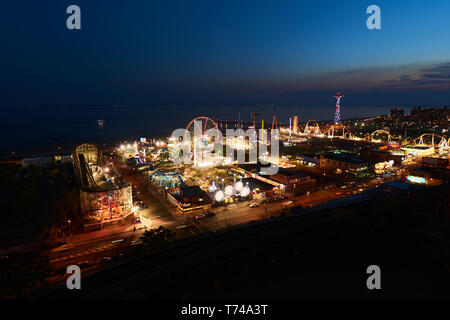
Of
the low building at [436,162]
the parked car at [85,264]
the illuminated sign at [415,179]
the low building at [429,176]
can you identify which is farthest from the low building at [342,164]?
the parked car at [85,264]

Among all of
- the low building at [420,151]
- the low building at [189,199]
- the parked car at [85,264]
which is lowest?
the parked car at [85,264]

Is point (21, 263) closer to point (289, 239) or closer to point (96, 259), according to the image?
point (96, 259)

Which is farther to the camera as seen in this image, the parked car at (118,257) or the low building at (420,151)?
the low building at (420,151)

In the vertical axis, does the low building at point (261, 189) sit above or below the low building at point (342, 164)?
below

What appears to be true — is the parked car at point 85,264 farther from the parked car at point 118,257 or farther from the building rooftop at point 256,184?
the building rooftop at point 256,184

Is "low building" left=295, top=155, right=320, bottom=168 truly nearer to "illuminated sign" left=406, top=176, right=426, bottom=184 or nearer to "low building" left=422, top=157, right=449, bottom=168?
"illuminated sign" left=406, top=176, right=426, bottom=184

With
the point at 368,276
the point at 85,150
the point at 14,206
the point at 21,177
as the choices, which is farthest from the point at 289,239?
the point at 21,177
